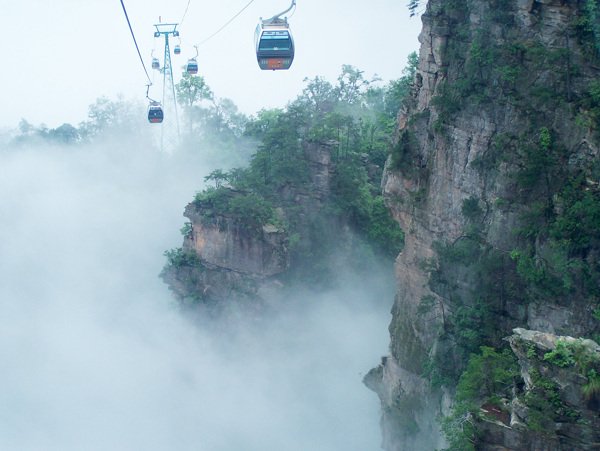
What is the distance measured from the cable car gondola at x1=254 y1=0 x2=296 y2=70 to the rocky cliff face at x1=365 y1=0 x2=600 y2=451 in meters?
5.29

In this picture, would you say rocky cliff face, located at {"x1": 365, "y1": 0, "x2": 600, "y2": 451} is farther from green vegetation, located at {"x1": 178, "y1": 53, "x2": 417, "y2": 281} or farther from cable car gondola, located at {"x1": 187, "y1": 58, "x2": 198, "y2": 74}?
cable car gondola, located at {"x1": 187, "y1": 58, "x2": 198, "y2": 74}

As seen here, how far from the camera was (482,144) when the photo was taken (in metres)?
17.0

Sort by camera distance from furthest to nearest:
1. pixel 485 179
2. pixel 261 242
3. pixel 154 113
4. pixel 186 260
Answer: pixel 186 260 < pixel 261 242 < pixel 154 113 < pixel 485 179

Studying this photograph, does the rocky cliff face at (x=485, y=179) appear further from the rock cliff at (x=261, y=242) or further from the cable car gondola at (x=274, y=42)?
the rock cliff at (x=261, y=242)

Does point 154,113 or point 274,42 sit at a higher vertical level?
point 274,42

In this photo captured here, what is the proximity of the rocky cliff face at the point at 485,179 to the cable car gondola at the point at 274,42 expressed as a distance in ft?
17.3

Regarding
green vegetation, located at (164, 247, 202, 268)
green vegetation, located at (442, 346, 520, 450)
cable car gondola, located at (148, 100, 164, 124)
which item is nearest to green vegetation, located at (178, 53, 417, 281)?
green vegetation, located at (164, 247, 202, 268)

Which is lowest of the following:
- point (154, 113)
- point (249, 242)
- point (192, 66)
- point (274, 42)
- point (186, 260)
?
point (186, 260)

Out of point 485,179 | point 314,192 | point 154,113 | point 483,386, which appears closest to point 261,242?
point 314,192

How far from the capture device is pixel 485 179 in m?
16.9

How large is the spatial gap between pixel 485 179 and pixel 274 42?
23.7ft

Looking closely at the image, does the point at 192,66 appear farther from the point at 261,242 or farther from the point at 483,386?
the point at 483,386

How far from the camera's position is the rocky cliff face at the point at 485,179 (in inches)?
589

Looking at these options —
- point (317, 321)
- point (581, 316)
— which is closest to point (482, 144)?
point (581, 316)
